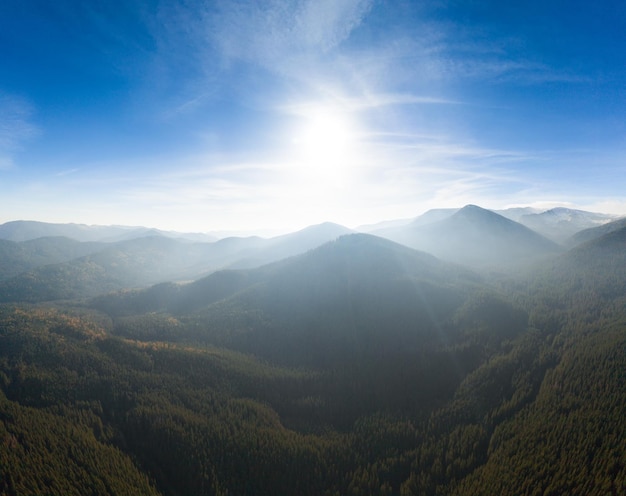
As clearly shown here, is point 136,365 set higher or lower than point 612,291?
lower

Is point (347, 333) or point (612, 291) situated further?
→ point (612, 291)

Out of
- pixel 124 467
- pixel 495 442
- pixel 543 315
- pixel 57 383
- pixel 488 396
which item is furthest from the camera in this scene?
pixel 543 315

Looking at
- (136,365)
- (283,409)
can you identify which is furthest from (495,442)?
(136,365)

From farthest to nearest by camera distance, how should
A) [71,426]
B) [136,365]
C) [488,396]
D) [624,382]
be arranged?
[136,365] → [488,396] → [624,382] → [71,426]

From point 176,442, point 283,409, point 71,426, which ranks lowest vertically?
point 283,409

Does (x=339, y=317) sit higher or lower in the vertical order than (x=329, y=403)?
higher

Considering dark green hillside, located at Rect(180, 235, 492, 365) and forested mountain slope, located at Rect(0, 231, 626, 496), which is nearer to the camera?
forested mountain slope, located at Rect(0, 231, 626, 496)

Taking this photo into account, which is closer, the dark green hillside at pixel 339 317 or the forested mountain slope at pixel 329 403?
the forested mountain slope at pixel 329 403

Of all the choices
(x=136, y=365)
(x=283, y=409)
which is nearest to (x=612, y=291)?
(x=283, y=409)

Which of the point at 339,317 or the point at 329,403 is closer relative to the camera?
the point at 329,403

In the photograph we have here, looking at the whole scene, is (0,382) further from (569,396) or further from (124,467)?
(569,396)
